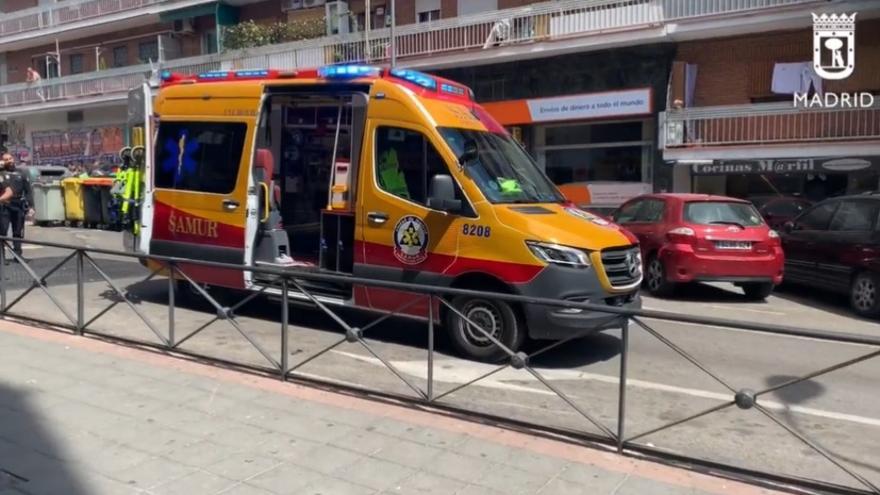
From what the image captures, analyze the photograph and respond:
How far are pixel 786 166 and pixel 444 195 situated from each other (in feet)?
39.5

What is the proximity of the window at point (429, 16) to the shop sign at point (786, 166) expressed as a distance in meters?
9.41

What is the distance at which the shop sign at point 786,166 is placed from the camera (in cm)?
1561

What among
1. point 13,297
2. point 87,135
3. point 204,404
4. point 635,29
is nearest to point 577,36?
point 635,29

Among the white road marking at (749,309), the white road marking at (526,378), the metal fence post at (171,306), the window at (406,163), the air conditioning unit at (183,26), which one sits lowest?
the white road marking at (749,309)

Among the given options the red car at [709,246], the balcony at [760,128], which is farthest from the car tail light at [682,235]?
the balcony at [760,128]

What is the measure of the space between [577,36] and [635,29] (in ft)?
4.75

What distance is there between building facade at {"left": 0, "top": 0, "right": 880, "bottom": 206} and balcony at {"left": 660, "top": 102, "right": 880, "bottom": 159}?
28 mm

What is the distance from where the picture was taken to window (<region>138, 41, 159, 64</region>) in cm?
3061

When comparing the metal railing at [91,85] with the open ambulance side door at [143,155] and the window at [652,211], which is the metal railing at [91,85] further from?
the window at [652,211]

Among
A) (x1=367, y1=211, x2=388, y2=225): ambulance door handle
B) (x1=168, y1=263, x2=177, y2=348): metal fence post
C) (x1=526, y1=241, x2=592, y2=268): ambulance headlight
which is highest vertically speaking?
(x1=367, y1=211, x2=388, y2=225): ambulance door handle

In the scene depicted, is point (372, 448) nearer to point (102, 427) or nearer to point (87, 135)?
point (102, 427)

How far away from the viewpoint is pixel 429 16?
22875mm

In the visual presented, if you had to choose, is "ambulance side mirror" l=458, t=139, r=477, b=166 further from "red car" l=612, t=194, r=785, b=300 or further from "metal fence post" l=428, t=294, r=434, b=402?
Answer: "red car" l=612, t=194, r=785, b=300

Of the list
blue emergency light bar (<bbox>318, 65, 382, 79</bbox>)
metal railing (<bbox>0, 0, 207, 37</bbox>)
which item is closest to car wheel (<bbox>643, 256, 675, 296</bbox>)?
blue emergency light bar (<bbox>318, 65, 382, 79</bbox>)
